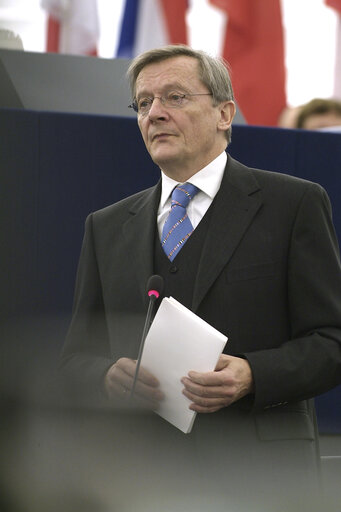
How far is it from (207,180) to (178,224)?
151mm

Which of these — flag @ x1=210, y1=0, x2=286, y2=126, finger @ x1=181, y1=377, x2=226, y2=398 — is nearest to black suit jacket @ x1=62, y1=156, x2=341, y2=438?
finger @ x1=181, y1=377, x2=226, y2=398

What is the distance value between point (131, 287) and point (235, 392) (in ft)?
1.33

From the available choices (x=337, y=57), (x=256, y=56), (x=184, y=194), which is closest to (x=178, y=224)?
(x=184, y=194)

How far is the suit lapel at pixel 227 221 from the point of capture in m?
2.11

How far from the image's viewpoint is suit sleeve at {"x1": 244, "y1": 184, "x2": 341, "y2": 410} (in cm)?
204

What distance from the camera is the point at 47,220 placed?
2.62 m

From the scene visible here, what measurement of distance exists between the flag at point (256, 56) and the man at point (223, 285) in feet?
14.4

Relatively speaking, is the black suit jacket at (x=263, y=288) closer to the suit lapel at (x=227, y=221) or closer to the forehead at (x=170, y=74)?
the suit lapel at (x=227, y=221)

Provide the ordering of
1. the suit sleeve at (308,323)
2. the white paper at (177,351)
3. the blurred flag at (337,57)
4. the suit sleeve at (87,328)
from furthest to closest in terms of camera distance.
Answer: the blurred flag at (337,57) < the suit sleeve at (87,328) < the suit sleeve at (308,323) < the white paper at (177,351)

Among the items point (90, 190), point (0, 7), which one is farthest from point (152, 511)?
point (0, 7)

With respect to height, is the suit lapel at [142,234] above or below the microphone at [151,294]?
above

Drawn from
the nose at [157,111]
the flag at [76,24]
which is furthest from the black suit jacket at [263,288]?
the flag at [76,24]

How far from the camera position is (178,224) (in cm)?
222

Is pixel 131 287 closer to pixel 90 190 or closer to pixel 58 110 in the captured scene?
pixel 90 190
